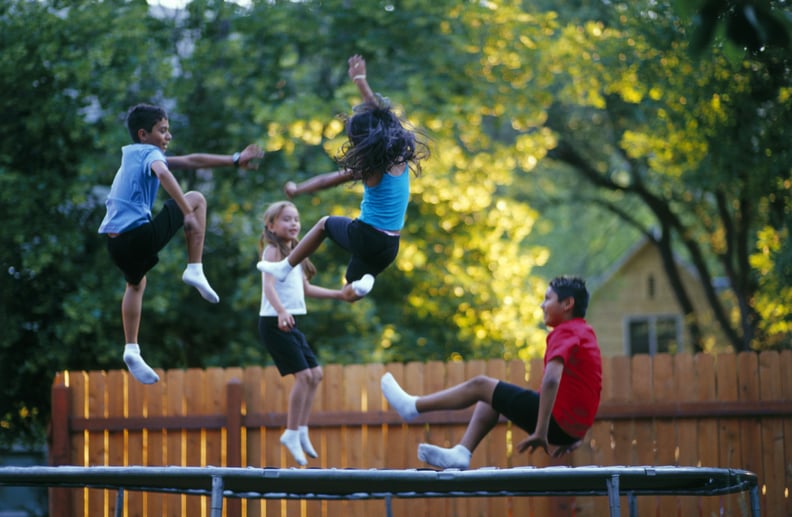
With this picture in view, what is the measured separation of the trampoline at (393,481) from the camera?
4.45m

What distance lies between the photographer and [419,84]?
10.4 m

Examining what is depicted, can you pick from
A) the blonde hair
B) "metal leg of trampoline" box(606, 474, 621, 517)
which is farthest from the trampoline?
the blonde hair

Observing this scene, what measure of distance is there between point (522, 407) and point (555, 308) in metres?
0.57

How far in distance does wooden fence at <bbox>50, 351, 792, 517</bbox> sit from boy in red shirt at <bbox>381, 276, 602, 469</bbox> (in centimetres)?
157

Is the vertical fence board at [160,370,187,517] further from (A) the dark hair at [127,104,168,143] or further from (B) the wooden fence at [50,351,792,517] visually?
(A) the dark hair at [127,104,168,143]

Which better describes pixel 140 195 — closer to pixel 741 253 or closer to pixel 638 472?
pixel 638 472

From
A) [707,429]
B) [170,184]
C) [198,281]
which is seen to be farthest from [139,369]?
[707,429]

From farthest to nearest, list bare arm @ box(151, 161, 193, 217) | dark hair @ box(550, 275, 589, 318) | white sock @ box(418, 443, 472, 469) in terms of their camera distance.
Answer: dark hair @ box(550, 275, 589, 318) → white sock @ box(418, 443, 472, 469) → bare arm @ box(151, 161, 193, 217)

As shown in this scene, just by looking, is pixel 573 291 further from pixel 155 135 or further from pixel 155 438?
pixel 155 438

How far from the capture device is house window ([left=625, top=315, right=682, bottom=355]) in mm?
23484

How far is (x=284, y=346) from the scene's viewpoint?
20.4 feet

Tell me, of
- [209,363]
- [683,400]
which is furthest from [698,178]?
[209,363]

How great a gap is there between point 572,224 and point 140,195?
16322 millimetres

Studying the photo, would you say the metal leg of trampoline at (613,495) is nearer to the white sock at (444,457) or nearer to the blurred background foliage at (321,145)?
the white sock at (444,457)
